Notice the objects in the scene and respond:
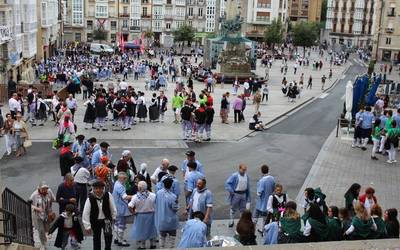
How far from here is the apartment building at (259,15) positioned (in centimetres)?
10588

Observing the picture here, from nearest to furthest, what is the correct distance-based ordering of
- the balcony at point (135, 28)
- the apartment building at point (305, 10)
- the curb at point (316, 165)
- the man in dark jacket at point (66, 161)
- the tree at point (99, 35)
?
the man in dark jacket at point (66, 161)
the curb at point (316, 165)
the tree at point (99, 35)
the balcony at point (135, 28)
the apartment building at point (305, 10)

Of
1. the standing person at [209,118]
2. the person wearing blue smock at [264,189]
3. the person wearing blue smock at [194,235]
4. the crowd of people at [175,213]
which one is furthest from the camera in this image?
the standing person at [209,118]

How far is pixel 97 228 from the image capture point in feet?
34.4

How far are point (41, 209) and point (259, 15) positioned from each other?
98.8 metres

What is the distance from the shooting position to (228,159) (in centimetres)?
2014

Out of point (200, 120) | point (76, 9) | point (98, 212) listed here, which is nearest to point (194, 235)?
point (98, 212)

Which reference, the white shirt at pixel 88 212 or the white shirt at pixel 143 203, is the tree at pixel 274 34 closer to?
the white shirt at pixel 143 203

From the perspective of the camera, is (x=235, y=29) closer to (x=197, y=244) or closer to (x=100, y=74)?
(x=100, y=74)

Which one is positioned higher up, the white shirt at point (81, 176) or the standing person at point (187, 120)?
the white shirt at point (81, 176)

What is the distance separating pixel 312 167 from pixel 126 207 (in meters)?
9.66

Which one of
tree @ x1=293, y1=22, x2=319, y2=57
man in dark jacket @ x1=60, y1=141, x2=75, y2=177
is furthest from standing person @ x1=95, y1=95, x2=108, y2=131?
tree @ x1=293, y1=22, x2=319, y2=57

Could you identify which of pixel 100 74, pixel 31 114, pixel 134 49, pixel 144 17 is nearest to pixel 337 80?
pixel 100 74

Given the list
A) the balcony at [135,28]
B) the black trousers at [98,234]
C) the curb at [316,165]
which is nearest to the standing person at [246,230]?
the black trousers at [98,234]

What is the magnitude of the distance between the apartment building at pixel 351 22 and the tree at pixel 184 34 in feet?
137
